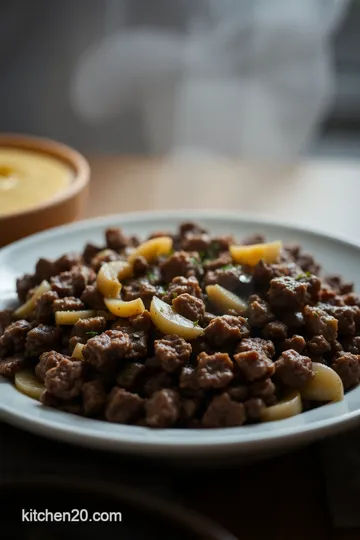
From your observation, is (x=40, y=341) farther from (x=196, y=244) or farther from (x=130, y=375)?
(x=196, y=244)

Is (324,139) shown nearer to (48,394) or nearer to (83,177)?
(83,177)

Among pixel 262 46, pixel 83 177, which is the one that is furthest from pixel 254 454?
pixel 262 46

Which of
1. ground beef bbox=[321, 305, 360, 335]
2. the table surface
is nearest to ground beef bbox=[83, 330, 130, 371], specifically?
ground beef bbox=[321, 305, 360, 335]

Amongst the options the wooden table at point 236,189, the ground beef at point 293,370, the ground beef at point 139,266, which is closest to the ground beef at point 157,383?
the ground beef at point 293,370

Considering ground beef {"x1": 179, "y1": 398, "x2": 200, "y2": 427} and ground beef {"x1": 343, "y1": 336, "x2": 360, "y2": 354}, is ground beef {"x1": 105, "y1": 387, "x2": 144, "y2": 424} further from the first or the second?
ground beef {"x1": 343, "y1": 336, "x2": 360, "y2": 354}

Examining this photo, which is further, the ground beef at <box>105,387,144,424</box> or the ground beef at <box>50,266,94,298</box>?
the ground beef at <box>50,266,94,298</box>

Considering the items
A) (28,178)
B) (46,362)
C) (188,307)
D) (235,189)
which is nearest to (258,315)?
(188,307)

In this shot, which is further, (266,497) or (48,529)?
(266,497)
